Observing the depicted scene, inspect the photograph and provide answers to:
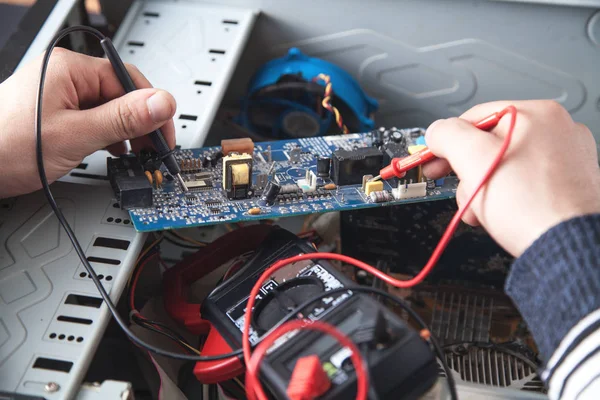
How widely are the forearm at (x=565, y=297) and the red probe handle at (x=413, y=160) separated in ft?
0.81

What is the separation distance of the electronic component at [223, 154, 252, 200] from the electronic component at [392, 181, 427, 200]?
11.2 inches

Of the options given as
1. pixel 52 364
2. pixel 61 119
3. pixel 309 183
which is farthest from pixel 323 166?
pixel 52 364

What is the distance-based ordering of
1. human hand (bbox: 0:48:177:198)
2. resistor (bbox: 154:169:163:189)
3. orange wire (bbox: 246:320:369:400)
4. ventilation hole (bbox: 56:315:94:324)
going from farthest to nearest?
resistor (bbox: 154:169:163:189) < human hand (bbox: 0:48:177:198) < ventilation hole (bbox: 56:315:94:324) < orange wire (bbox: 246:320:369:400)

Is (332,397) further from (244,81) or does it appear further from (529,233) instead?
(244,81)

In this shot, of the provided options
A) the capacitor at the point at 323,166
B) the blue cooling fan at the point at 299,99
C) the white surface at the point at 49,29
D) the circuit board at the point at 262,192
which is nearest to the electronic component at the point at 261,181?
the circuit board at the point at 262,192

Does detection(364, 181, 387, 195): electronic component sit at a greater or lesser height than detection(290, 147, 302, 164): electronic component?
greater

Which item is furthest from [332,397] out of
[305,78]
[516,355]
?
[305,78]

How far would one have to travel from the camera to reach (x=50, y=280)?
105cm

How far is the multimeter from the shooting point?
829 millimetres

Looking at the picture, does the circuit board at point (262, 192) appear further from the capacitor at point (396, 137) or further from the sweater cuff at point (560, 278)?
the sweater cuff at point (560, 278)

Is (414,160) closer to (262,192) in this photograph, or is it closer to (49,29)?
(262,192)

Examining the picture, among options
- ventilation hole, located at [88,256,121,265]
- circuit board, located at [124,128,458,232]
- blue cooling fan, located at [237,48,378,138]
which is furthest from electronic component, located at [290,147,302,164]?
ventilation hole, located at [88,256,121,265]

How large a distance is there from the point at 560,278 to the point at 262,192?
0.59m

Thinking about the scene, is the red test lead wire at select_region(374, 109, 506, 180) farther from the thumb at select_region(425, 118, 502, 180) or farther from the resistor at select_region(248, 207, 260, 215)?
the resistor at select_region(248, 207, 260, 215)
